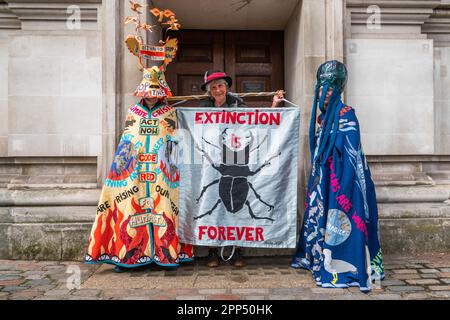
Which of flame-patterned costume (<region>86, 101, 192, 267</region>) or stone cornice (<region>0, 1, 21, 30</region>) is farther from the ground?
stone cornice (<region>0, 1, 21, 30</region>)

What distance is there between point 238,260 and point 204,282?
66 cm

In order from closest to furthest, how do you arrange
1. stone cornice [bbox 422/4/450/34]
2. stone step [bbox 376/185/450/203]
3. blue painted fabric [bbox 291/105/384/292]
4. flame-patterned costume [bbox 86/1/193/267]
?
1. blue painted fabric [bbox 291/105/384/292]
2. flame-patterned costume [bbox 86/1/193/267]
3. stone step [bbox 376/185/450/203]
4. stone cornice [bbox 422/4/450/34]

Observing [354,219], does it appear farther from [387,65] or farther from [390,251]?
[387,65]

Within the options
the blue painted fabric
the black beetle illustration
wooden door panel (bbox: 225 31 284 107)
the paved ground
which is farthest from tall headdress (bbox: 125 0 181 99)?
the paved ground

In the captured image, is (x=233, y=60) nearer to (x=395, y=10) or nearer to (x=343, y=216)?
(x=395, y=10)

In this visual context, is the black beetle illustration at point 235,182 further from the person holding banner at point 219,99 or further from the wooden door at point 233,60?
the wooden door at point 233,60

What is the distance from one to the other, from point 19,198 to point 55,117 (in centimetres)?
113

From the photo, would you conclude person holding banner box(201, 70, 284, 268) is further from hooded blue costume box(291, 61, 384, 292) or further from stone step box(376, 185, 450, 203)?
stone step box(376, 185, 450, 203)

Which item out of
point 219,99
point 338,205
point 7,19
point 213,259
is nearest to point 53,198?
point 213,259

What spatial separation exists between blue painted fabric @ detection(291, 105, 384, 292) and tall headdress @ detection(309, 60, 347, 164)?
0.5 inches

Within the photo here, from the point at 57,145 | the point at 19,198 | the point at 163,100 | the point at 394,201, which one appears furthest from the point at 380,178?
the point at 19,198

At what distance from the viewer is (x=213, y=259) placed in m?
4.38

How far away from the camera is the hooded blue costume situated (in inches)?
145

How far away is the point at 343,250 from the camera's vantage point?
3.71 metres
